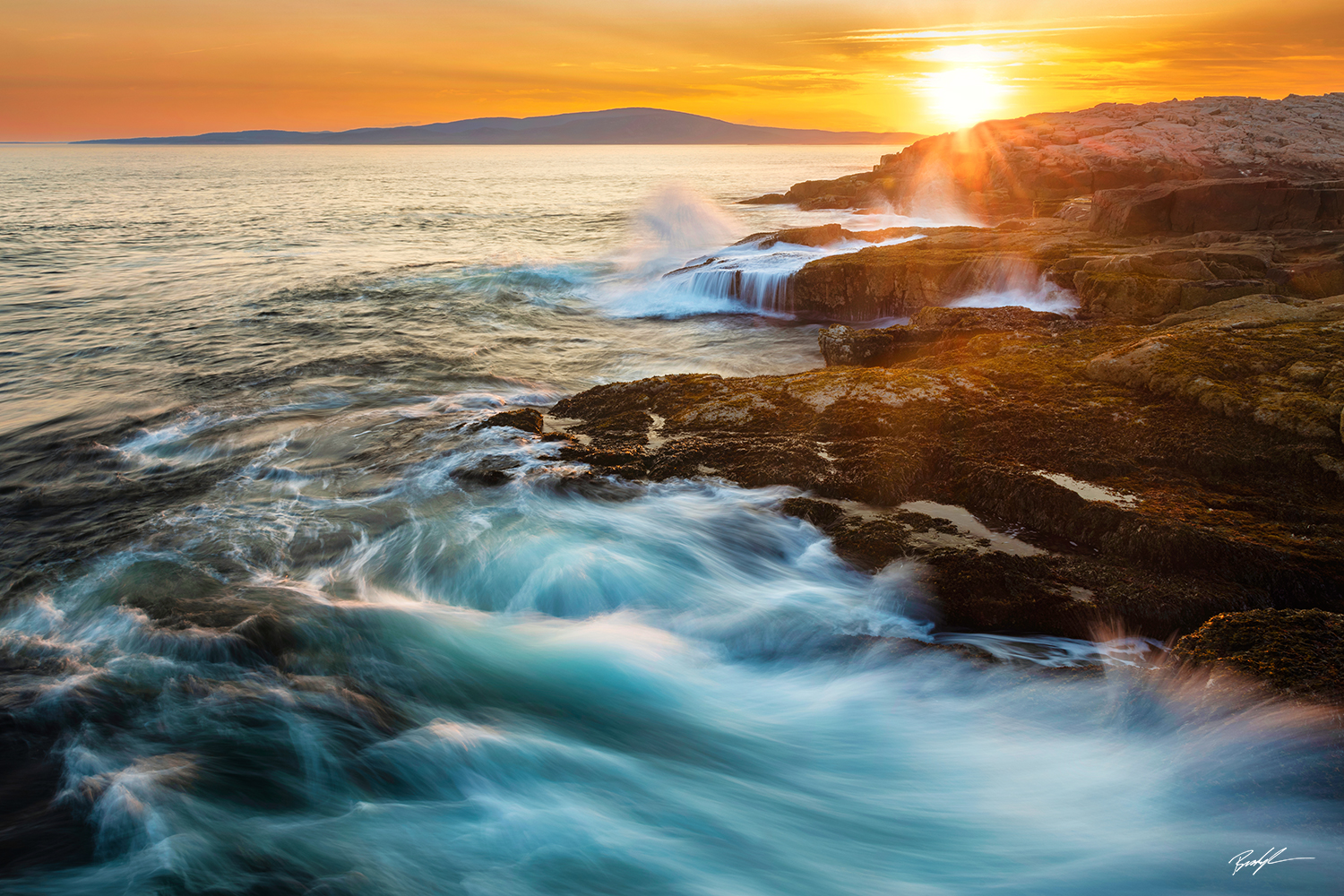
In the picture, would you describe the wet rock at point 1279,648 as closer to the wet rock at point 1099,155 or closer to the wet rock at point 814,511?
the wet rock at point 814,511

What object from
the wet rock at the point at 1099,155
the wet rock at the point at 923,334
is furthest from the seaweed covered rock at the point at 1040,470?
the wet rock at the point at 1099,155

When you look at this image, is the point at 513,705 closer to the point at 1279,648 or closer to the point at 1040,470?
the point at 1279,648

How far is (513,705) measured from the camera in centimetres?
588

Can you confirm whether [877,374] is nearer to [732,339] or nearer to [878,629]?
[878,629]

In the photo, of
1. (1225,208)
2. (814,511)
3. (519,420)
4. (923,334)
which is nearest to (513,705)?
(814,511)

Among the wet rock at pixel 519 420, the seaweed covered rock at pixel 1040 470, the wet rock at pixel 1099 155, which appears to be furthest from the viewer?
the wet rock at pixel 1099 155

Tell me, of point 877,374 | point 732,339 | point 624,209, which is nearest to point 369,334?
point 732,339

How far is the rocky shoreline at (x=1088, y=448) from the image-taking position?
5.63m

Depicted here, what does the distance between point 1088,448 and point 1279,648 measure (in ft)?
10.4

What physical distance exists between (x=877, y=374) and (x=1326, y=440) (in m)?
4.48

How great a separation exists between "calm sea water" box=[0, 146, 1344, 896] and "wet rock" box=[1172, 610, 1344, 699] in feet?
0.85

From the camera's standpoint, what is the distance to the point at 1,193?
61250 mm

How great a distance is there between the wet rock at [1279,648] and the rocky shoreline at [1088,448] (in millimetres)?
13
